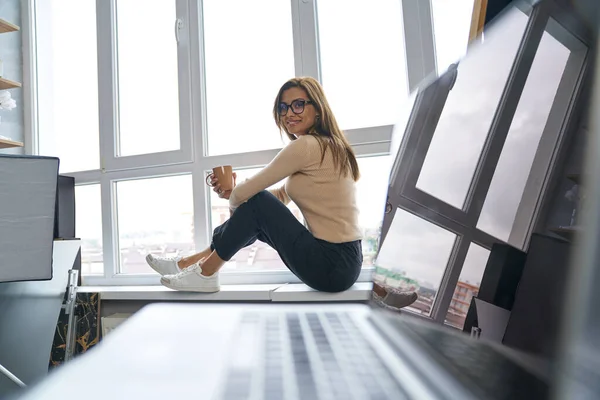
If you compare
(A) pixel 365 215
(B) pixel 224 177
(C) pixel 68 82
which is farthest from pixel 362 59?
(C) pixel 68 82

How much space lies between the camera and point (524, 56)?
5.1 inches

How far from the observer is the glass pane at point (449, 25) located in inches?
51.3

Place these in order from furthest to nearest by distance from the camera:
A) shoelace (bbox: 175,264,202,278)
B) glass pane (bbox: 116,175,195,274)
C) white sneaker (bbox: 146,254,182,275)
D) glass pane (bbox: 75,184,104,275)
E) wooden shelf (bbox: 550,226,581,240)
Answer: glass pane (bbox: 75,184,104,275) < glass pane (bbox: 116,175,195,274) < white sneaker (bbox: 146,254,182,275) < shoelace (bbox: 175,264,202,278) < wooden shelf (bbox: 550,226,581,240)

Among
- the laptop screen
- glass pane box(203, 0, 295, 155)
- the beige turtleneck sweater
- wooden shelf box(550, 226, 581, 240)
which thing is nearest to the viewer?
wooden shelf box(550, 226, 581, 240)

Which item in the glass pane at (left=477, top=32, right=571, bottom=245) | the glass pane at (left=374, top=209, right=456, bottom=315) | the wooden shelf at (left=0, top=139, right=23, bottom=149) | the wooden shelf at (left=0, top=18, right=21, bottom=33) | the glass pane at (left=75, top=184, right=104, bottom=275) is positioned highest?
the wooden shelf at (left=0, top=18, right=21, bottom=33)

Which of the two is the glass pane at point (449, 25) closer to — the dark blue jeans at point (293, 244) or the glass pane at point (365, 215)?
the glass pane at point (365, 215)

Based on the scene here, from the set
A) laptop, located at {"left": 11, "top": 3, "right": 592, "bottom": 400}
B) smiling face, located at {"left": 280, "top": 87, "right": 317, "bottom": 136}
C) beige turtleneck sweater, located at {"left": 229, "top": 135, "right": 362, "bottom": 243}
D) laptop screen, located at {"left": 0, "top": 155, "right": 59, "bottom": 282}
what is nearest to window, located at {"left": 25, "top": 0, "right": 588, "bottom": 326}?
beige turtleneck sweater, located at {"left": 229, "top": 135, "right": 362, "bottom": 243}

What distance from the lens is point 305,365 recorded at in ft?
0.54

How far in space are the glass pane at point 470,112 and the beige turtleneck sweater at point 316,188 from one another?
976 mm

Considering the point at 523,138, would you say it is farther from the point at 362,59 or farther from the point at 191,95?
the point at 191,95

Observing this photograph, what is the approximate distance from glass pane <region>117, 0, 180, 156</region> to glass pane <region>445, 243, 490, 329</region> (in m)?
1.73

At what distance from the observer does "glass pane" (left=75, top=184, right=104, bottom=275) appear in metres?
1.84

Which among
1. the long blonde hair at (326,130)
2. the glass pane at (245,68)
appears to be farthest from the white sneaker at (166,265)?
the long blonde hair at (326,130)

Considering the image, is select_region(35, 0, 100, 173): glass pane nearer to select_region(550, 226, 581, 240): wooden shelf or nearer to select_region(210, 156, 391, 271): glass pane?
select_region(210, 156, 391, 271): glass pane
